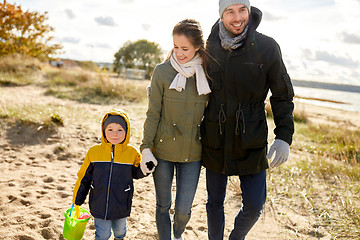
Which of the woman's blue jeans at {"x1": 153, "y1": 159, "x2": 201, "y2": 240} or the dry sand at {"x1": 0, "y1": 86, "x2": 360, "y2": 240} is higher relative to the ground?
the woman's blue jeans at {"x1": 153, "y1": 159, "x2": 201, "y2": 240}

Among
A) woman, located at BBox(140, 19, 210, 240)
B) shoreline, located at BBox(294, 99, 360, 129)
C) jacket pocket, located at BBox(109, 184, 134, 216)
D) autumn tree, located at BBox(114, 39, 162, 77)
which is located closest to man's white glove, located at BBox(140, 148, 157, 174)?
woman, located at BBox(140, 19, 210, 240)

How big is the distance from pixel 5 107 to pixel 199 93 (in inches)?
237

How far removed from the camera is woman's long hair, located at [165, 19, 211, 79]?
2229 mm

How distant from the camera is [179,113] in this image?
90.6 inches

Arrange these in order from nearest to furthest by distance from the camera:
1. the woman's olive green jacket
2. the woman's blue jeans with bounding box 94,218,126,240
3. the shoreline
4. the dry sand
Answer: the woman's olive green jacket, the woman's blue jeans with bounding box 94,218,126,240, the dry sand, the shoreline

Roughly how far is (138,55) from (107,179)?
31.4 metres

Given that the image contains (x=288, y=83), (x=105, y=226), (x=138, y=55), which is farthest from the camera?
(x=138, y=55)

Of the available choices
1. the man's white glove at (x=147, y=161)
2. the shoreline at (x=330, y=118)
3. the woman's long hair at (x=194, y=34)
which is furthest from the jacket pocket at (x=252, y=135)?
the shoreline at (x=330, y=118)

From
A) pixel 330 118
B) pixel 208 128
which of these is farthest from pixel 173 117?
pixel 330 118

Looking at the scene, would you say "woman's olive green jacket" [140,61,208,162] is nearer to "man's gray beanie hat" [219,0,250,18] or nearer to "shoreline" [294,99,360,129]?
"man's gray beanie hat" [219,0,250,18]

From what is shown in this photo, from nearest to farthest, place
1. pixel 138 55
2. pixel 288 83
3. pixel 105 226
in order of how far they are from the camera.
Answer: pixel 288 83, pixel 105 226, pixel 138 55

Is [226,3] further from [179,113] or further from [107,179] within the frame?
[107,179]

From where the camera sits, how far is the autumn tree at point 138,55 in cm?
3166

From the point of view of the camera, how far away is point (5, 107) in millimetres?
6730
